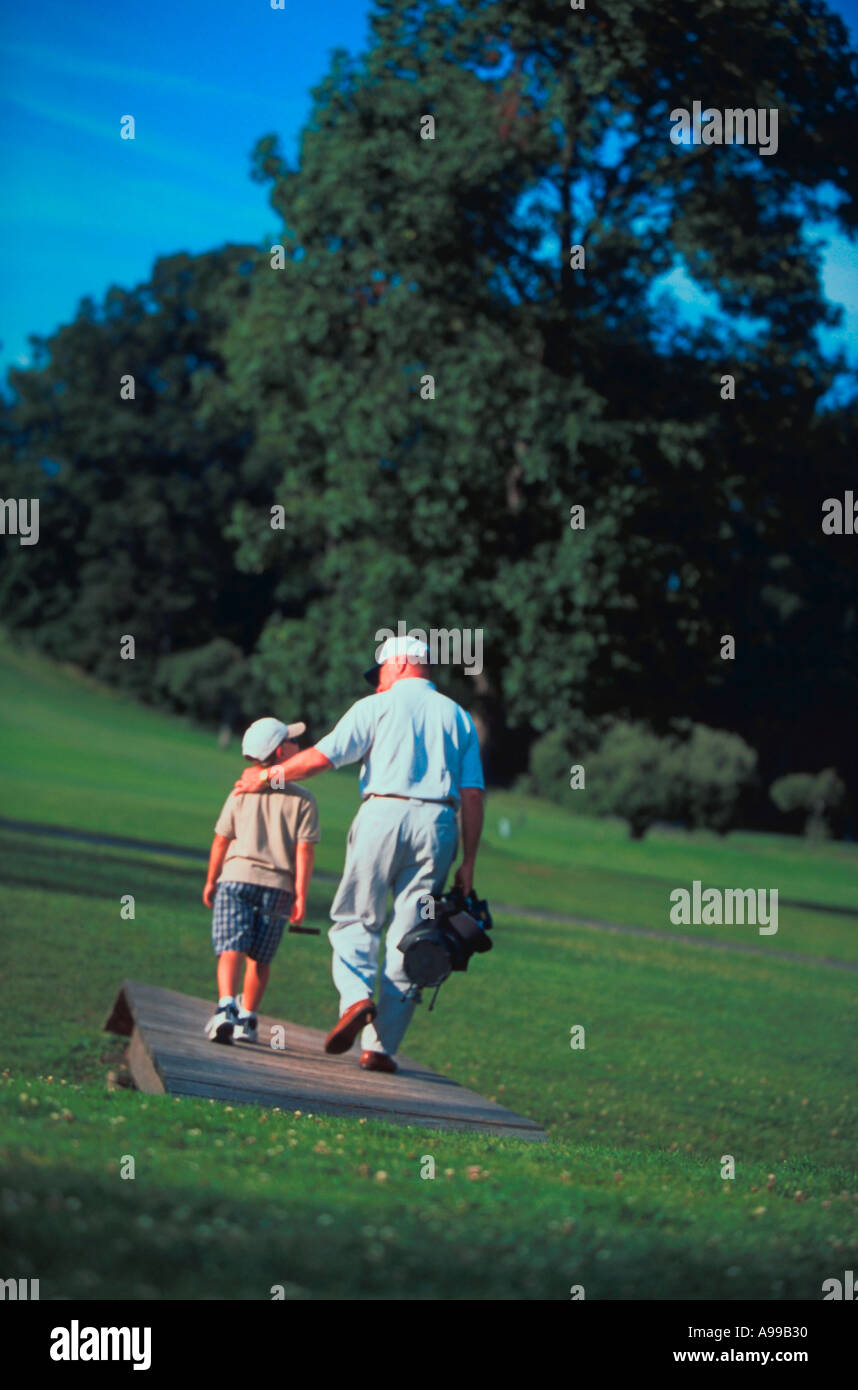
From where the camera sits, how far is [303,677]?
30.5 meters

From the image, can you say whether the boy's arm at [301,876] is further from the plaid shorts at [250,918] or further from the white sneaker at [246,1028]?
the white sneaker at [246,1028]

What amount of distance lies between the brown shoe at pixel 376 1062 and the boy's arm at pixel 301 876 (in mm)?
815

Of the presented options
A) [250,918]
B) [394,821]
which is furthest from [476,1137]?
[250,918]

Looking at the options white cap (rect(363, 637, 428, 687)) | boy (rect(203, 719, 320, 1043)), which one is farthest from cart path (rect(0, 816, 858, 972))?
white cap (rect(363, 637, 428, 687))

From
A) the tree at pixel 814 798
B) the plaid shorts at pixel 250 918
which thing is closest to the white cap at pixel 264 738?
the plaid shorts at pixel 250 918

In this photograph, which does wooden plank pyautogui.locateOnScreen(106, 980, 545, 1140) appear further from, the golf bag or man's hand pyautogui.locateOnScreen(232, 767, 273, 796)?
man's hand pyautogui.locateOnScreen(232, 767, 273, 796)

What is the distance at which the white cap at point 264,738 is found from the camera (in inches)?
351

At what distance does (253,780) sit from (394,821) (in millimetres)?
964

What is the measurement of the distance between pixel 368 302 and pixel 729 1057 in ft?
61.3

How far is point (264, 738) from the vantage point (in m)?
8.99

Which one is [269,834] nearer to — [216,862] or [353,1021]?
[216,862]

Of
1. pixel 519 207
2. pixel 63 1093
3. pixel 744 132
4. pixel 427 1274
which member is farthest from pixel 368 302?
pixel 427 1274

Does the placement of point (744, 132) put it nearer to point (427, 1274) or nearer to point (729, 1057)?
point (729, 1057)

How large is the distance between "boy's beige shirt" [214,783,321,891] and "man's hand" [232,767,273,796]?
0.05 metres
